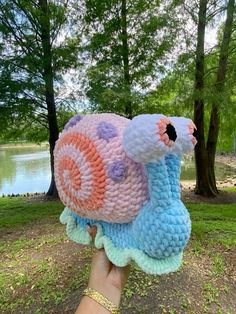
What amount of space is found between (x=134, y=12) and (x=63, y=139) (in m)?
5.44

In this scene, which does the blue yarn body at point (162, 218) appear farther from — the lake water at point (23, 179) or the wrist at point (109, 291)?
the lake water at point (23, 179)

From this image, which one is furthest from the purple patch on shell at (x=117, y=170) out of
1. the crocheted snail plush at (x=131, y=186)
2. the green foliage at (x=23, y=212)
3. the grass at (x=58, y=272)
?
the green foliage at (x=23, y=212)

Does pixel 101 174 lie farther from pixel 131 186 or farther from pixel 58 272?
pixel 58 272

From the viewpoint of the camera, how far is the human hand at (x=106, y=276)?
0.88 m

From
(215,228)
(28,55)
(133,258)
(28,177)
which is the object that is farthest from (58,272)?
(28,177)

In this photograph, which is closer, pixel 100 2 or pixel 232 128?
pixel 100 2

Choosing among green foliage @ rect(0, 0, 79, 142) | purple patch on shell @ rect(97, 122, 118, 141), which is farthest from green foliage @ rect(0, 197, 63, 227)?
purple patch on shell @ rect(97, 122, 118, 141)

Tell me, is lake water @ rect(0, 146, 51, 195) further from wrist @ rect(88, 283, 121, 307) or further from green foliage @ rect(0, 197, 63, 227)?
wrist @ rect(88, 283, 121, 307)

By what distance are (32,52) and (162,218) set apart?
5022mm

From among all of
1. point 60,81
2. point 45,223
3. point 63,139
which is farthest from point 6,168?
point 63,139

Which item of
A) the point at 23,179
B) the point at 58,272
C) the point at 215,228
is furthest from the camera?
the point at 23,179

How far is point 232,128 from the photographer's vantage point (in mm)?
6934

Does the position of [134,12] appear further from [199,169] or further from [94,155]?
[94,155]

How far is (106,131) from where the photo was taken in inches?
32.6
